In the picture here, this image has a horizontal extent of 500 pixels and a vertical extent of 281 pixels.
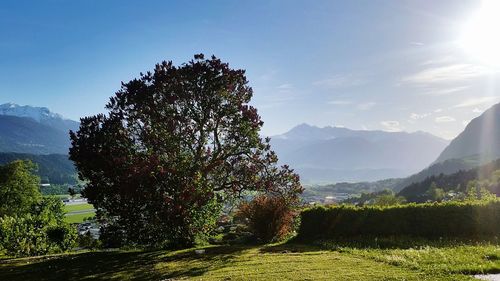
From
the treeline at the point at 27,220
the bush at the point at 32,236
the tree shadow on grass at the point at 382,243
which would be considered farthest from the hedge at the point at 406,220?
the treeline at the point at 27,220

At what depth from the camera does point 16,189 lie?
7775 centimetres

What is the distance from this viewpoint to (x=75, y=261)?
26984mm

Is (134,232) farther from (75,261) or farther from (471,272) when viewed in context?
(471,272)

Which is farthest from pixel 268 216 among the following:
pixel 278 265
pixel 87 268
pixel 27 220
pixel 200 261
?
pixel 27 220

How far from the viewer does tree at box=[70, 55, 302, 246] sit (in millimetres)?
23359

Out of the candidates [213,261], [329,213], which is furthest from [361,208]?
[213,261]

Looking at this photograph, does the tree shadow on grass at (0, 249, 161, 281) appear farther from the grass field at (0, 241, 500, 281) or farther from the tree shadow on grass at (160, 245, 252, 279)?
the tree shadow on grass at (160, 245, 252, 279)

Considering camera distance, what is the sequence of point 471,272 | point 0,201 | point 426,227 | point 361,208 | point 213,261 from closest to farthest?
1. point 471,272
2. point 213,261
3. point 426,227
4. point 361,208
5. point 0,201

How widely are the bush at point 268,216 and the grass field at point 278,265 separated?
19.2 ft

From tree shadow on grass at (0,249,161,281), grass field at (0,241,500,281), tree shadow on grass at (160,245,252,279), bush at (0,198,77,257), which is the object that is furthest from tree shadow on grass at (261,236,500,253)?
bush at (0,198,77,257)

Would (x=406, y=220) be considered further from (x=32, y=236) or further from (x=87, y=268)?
(x=32, y=236)

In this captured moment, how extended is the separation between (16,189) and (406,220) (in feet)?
242

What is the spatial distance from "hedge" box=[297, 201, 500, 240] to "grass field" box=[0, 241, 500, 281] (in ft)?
15.8

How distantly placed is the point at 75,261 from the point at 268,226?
48.2 ft
